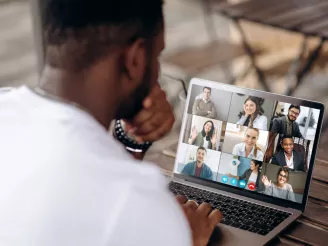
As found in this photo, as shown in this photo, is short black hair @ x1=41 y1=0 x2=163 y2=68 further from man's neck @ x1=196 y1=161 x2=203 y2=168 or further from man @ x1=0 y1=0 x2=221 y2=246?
man's neck @ x1=196 y1=161 x2=203 y2=168

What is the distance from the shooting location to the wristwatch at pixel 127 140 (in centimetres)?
113

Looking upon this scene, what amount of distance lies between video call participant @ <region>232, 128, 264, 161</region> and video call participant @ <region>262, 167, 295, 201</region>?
47 millimetres

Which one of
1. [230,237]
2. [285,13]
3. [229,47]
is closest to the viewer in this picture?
[230,237]

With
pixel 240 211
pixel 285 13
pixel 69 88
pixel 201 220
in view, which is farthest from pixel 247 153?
pixel 285 13

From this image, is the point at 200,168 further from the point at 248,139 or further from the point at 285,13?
the point at 285,13

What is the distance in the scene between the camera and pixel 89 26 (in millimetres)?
756

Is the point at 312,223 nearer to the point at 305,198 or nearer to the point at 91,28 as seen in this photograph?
the point at 305,198

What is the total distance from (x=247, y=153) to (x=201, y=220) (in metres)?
0.22

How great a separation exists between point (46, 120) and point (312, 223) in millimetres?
580

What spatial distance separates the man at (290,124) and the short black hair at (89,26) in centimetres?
42

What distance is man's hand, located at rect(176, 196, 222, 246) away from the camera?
937 mm

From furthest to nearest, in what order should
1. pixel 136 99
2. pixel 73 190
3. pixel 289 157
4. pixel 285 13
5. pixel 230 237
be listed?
pixel 285 13 → pixel 289 157 → pixel 230 237 → pixel 136 99 → pixel 73 190

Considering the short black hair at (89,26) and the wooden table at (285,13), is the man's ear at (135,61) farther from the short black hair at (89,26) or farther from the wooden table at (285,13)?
the wooden table at (285,13)

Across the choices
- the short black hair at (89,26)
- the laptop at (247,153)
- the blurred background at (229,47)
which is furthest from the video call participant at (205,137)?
the blurred background at (229,47)
